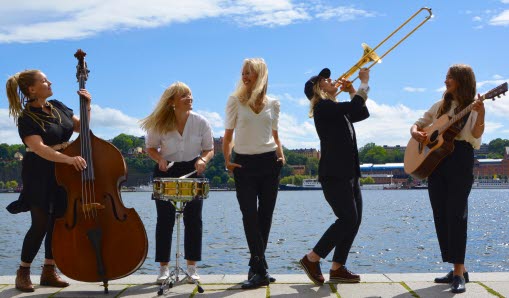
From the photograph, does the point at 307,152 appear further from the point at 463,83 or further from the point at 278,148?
the point at 463,83

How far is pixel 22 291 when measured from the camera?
19.7 ft

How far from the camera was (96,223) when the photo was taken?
5699 mm

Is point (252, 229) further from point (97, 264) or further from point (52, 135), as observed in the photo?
point (52, 135)

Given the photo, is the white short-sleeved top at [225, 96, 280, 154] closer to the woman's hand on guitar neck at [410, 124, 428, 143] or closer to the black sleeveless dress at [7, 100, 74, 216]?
the woman's hand on guitar neck at [410, 124, 428, 143]

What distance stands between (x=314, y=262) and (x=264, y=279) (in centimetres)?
45

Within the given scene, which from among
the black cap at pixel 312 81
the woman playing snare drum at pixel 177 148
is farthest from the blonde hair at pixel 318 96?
the woman playing snare drum at pixel 177 148

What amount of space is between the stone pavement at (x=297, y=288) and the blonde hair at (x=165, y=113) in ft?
4.44

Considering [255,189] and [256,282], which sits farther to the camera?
[255,189]

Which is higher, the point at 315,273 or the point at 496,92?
the point at 496,92

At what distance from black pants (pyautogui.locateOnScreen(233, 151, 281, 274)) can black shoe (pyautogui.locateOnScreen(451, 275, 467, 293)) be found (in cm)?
155

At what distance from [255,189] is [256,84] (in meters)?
0.91

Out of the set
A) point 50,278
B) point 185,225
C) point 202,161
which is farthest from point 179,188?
point 50,278

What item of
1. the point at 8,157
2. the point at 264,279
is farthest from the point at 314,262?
the point at 8,157

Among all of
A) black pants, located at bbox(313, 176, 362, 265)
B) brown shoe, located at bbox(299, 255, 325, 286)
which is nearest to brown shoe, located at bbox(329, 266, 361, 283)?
black pants, located at bbox(313, 176, 362, 265)
